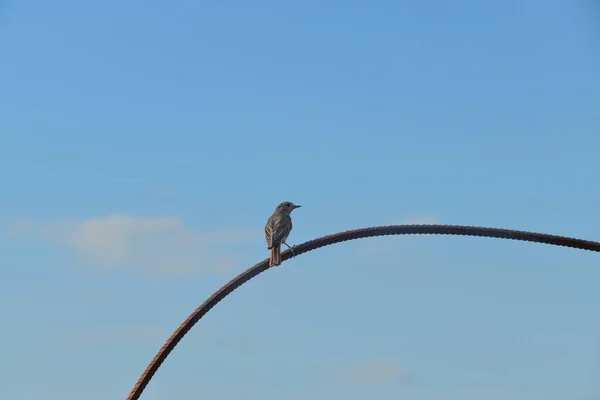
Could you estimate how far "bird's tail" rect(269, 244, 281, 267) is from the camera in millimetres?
15445

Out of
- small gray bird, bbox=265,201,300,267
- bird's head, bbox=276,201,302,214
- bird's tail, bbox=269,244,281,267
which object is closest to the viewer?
bird's tail, bbox=269,244,281,267

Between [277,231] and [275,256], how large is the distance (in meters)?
1.22

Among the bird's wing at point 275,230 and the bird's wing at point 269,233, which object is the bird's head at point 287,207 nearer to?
the bird's wing at point 275,230

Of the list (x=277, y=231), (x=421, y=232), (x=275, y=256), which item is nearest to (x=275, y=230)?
(x=277, y=231)

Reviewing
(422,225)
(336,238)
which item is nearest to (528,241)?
(422,225)

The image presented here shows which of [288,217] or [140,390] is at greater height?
[288,217]

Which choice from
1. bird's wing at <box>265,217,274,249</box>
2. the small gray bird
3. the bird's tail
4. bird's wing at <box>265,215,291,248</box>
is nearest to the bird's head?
the small gray bird

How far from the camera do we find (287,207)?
19.8 m

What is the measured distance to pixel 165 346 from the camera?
12.2 meters

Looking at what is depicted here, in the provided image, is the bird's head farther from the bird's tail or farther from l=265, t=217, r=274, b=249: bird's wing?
the bird's tail

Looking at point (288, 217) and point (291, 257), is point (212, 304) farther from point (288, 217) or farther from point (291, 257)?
point (288, 217)

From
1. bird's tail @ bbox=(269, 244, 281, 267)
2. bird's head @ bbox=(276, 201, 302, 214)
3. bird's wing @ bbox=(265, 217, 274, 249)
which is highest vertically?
bird's head @ bbox=(276, 201, 302, 214)

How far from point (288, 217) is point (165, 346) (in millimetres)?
6806

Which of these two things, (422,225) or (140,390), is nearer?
(140,390)
